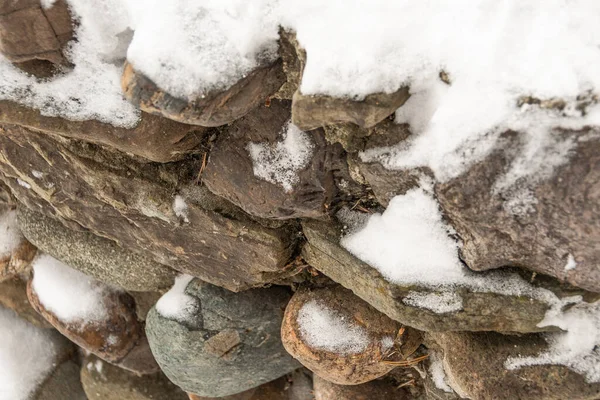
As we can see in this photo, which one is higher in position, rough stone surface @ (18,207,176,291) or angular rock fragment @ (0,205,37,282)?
rough stone surface @ (18,207,176,291)

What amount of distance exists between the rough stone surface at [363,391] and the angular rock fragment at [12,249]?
216 centimetres

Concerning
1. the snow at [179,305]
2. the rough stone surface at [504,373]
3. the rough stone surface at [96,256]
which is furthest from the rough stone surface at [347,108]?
the rough stone surface at [96,256]

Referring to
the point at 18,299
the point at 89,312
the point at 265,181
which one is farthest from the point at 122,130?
the point at 18,299

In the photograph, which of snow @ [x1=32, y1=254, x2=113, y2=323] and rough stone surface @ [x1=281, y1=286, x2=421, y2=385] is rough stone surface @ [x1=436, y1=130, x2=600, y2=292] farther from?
snow @ [x1=32, y1=254, x2=113, y2=323]

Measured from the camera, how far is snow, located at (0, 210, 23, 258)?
330cm

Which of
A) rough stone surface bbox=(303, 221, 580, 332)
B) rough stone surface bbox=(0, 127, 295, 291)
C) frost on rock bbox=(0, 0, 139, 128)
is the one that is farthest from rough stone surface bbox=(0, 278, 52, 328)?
rough stone surface bbox=(303, 221, 580, 332)

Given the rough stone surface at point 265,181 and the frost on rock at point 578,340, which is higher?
the rough stone surface at point 265,181

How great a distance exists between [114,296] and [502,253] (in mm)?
2632

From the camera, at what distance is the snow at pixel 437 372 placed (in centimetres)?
222

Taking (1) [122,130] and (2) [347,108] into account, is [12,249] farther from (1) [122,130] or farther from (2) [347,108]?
(2) [347,108]

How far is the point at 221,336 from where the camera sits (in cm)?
255

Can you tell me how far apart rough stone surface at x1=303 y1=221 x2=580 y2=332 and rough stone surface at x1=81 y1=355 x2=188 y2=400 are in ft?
7.38

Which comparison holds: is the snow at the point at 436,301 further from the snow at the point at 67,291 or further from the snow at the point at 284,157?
the snow at the point at 67,291

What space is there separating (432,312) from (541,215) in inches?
20.3
